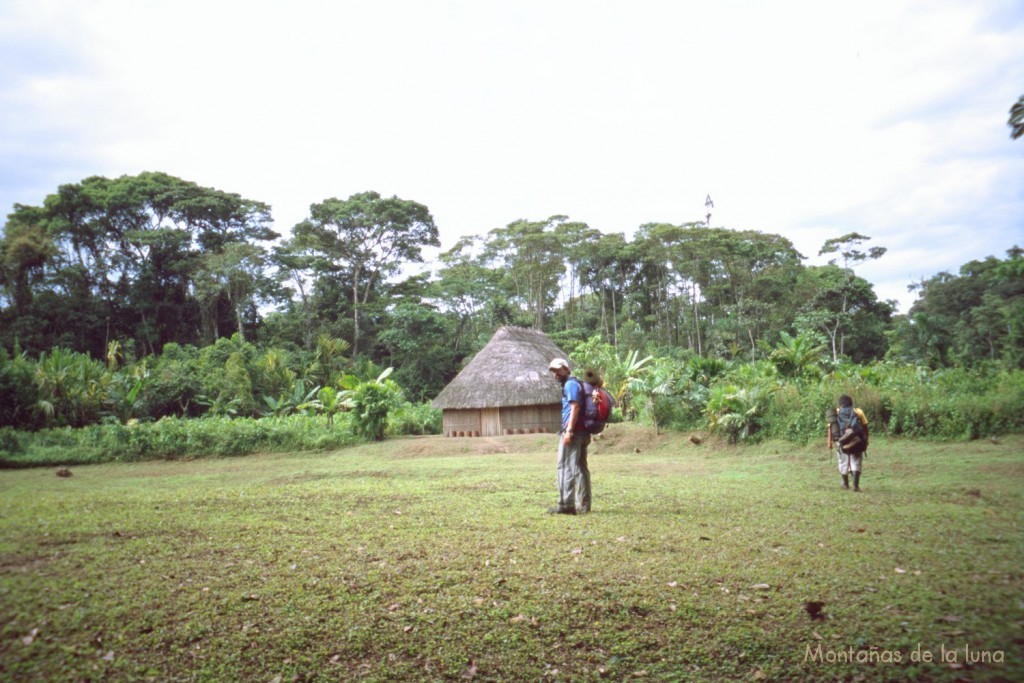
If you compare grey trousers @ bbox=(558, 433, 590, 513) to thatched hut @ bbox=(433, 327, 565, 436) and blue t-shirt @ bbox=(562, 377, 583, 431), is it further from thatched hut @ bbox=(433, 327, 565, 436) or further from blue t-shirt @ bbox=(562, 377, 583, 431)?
thatched hut @ bbox=(433, 327, 565, 436)

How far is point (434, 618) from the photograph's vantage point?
2.79 meters

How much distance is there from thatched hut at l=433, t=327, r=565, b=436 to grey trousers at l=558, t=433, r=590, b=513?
12051 millimetres

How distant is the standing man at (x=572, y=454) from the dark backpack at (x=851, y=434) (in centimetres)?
305

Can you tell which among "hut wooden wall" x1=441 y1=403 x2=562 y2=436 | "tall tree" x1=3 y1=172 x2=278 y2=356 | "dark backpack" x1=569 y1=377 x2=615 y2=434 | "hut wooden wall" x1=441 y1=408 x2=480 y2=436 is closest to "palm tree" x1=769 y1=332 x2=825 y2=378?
"hut wooden wall" x1=441 y1=403 x2=562 y2=436

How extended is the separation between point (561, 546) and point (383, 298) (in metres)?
28.0

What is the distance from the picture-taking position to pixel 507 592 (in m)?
3.13

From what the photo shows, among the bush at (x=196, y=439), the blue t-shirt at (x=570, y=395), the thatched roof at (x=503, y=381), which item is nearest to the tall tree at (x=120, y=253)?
the blue t-shirt at (x=570, y=395)

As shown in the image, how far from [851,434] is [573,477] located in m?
3.24

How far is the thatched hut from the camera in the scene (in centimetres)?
1814

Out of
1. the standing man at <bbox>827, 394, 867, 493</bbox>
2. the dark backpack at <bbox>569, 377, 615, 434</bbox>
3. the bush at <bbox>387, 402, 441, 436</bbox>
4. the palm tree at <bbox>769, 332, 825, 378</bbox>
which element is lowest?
the bush at <bbox>387, 402, 441, 436</bbox>

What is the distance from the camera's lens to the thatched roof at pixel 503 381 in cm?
1809

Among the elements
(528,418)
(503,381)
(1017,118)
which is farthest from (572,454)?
(503,381)

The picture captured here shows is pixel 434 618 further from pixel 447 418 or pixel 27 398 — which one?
pixel 447 418

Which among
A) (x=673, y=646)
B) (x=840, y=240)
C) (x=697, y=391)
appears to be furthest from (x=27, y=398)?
(x=697, y=391)
